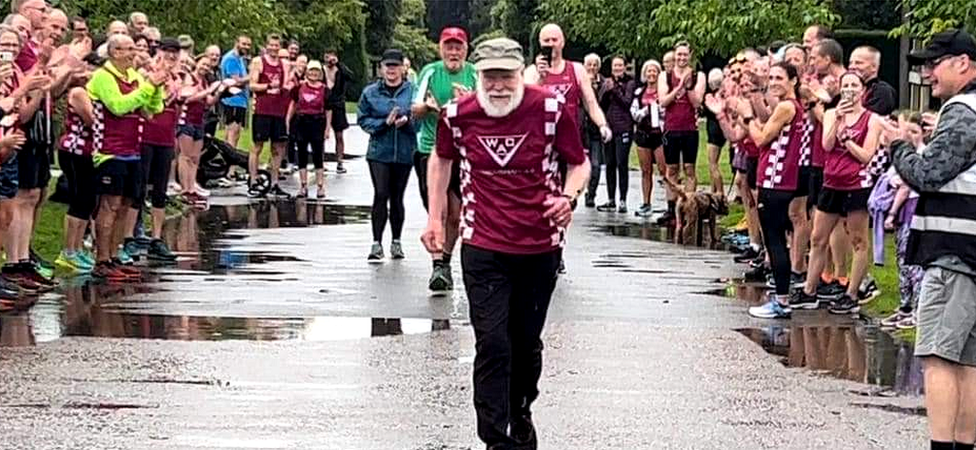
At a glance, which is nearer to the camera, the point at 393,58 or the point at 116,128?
the point at 116,128

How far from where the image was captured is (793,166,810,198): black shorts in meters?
13.2

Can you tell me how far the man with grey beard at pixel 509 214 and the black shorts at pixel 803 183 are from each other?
5461 mm

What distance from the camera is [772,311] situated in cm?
1236

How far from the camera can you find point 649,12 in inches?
1330

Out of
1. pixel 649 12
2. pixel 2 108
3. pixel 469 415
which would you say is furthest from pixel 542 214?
pixel 649 12

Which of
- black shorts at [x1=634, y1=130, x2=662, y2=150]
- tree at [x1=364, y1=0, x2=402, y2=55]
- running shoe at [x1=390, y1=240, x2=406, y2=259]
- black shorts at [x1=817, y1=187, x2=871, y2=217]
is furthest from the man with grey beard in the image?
tree at [x1=364, y1=0, x2=402, y2=55]

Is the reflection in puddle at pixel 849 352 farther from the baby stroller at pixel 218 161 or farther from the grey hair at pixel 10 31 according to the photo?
the baby stroller at pixel 218 161

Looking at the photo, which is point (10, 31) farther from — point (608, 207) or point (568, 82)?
point (608, 207)

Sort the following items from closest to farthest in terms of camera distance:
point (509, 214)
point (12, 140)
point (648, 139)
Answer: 1. point (509, 214)
2. point (12, 140)
3. point (648, 139)

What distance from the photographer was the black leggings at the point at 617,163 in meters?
21.1

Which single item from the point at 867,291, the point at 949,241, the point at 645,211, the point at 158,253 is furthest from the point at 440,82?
the point at 645,211

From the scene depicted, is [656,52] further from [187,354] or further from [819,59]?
[187,354]

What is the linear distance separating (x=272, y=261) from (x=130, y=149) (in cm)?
197

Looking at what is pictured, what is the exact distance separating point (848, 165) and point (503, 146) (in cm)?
529
